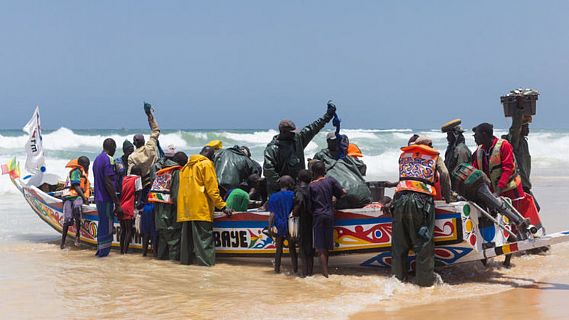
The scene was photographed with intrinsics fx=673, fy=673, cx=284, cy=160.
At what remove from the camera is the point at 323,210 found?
759 centimetres

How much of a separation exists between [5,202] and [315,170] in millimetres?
13300

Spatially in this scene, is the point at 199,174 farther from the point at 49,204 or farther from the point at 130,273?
the point at 49,204

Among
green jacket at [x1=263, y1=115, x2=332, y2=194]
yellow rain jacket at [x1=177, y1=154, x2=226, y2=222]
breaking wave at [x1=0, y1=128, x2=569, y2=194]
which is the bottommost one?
yellow rain jacket at [x1=177, y1=154, x2=226, y2=222]

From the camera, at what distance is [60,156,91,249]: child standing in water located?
10203 mm

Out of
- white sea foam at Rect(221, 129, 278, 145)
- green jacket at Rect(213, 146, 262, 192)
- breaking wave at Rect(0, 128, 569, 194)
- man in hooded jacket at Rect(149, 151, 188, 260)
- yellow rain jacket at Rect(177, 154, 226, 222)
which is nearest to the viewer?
yellow rain jacket at Rect(177, 154, 226, 222)

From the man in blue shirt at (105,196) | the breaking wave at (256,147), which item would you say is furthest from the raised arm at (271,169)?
the breaking wave at (256,147)

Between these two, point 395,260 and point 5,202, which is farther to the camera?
point 5,202

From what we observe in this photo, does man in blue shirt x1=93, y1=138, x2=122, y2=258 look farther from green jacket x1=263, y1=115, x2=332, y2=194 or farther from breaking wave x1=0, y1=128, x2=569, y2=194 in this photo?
breaking wave x1=0, y1=128, x2=569, y2=194

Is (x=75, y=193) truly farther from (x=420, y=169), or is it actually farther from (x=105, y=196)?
(x=420, y=169)

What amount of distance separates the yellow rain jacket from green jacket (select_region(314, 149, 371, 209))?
145 cm

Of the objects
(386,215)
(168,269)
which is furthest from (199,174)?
(386,215)

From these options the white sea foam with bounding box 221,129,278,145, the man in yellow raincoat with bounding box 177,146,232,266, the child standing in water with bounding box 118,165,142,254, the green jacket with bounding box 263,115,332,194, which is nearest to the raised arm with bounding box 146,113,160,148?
the child standing in water with bounding box 118,165,142,254

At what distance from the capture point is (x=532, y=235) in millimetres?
7379

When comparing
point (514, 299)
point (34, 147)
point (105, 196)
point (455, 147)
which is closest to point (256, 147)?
point (34, 147)
